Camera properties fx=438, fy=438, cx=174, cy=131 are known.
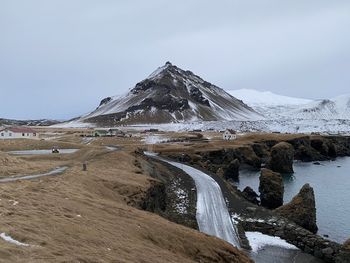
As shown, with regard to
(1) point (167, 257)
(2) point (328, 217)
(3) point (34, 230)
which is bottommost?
(2) point (328, 217)

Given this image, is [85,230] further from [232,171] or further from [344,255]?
[232,171]

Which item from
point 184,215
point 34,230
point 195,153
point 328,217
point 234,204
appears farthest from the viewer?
point 195,153

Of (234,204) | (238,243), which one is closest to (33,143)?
(234,204)

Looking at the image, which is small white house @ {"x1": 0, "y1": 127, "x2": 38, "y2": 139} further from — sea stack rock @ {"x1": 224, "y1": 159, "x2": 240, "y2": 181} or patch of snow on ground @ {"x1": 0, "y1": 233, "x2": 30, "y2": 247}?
patch of snow on ground @ {"x1": 0, "y1": 233, "x2": 30, "y2": 247}

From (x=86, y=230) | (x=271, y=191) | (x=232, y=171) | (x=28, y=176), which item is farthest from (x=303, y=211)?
(x=232, y=171)

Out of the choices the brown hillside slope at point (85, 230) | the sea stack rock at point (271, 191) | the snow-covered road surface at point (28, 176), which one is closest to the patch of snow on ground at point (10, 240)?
the brown hillside slope at point (85, 230)

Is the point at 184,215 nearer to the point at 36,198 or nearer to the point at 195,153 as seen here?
the point at 36,198

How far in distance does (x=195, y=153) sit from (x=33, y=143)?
3414cm

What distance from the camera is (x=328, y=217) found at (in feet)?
156

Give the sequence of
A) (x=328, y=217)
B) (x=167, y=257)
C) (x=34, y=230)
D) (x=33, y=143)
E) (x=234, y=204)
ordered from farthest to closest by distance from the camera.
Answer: (x=33, y=143)
(x=328, y=217)
(x=234, y=204)
(x=167, y=257)
(x=34, y=230)

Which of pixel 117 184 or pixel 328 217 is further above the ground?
pixel 117 184

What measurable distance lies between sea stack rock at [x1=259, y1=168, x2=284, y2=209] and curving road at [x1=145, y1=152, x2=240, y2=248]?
6.74m

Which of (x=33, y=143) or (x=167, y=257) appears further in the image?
(x=33, y=143)

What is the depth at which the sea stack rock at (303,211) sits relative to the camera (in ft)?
133
